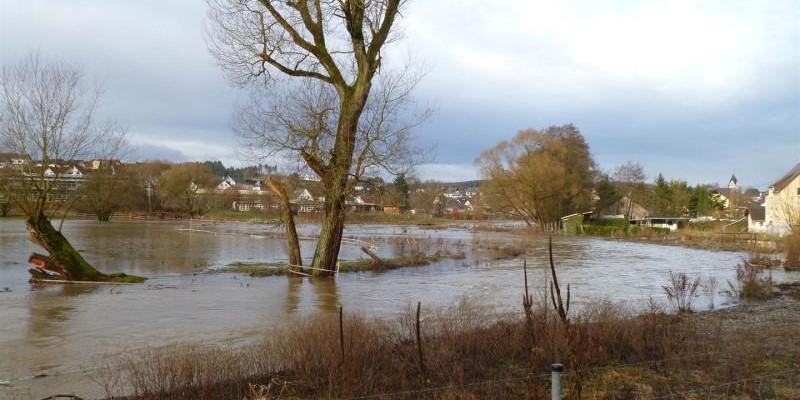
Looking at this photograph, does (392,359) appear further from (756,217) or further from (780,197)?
(756,217)

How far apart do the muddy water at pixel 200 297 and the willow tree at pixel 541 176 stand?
35844mm

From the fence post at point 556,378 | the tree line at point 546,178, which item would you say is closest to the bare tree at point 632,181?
the tree line at point 546,178

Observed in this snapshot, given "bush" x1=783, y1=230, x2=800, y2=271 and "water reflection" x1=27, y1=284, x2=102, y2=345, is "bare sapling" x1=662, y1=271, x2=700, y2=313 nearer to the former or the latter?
"water reflection" x1=27, y1=284, x2=102, y2=345

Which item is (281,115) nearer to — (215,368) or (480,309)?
(480,309)

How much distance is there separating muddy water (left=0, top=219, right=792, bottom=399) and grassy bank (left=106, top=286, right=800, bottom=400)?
1.65 metres

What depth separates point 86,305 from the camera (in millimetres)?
16312

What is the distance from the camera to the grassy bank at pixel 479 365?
6.69 m

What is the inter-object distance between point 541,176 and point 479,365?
65.0 meters

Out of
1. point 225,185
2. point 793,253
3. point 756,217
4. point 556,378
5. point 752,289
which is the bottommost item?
point 752,289

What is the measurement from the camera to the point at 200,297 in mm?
18062

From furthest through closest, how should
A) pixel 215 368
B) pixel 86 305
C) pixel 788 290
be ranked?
pixel 788 290, pixel 86 305, pixel 215 368

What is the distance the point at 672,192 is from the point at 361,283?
90.0 metres

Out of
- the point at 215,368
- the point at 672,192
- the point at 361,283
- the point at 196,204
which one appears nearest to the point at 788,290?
the point at 361,283

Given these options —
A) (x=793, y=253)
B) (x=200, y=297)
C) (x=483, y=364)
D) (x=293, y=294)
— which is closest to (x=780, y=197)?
(x=793, y=253)
